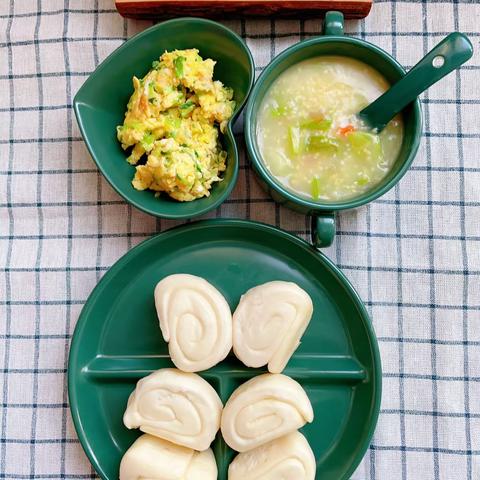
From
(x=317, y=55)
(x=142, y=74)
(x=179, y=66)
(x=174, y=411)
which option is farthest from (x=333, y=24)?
(x=174, y=411)

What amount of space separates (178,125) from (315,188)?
0.42 metres

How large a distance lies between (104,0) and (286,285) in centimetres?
105

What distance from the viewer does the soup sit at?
1.82 m

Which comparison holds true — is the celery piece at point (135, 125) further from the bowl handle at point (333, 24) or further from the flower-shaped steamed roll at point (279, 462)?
the flower-shaped steamed roll at point (279, 462)

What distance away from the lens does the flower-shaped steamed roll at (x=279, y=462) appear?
1.84 m

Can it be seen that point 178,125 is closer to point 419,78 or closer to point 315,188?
point 315,188

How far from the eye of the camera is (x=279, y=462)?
1841mm

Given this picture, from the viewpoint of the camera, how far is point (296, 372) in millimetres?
1958

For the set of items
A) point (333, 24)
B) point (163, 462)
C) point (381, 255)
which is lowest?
point (163, 462)

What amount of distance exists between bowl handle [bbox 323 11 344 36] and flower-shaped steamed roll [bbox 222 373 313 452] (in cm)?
98

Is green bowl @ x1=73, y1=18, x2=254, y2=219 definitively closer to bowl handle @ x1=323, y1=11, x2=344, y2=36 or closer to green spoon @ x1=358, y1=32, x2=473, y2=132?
bowl handle @ x1=323, y1=11, x2=344, y2=36

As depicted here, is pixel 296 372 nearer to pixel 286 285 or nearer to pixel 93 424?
pixel 286 285

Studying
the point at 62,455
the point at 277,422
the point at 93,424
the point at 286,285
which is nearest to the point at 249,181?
the point at 286,285

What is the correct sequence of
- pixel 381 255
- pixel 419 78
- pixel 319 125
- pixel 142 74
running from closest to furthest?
pixel 419 78
pixel 319 125
pixel 142 74
pixel 381 255
